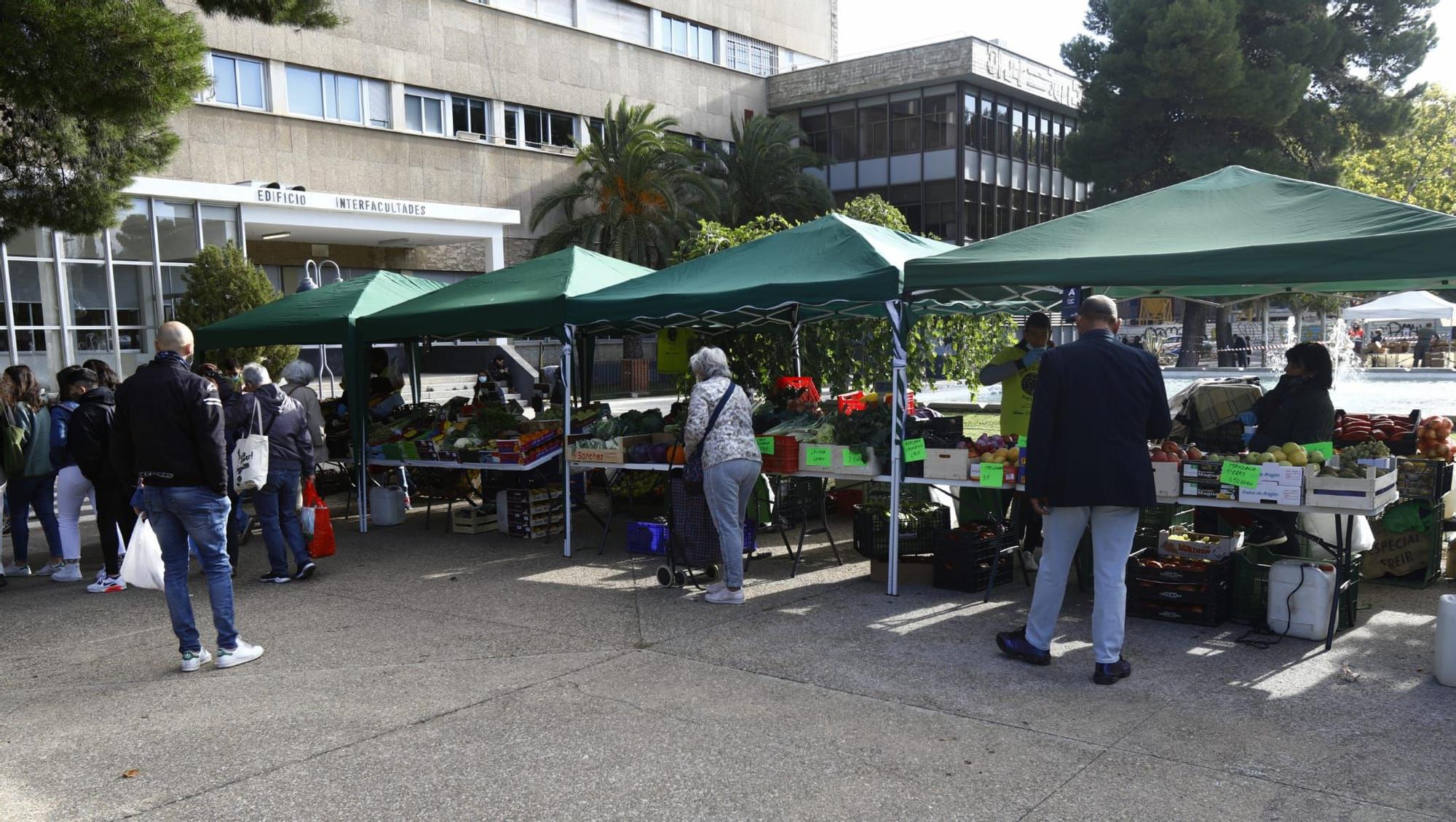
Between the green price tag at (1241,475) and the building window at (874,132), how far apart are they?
3644 centimetres

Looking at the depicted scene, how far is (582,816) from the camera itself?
3850 mm

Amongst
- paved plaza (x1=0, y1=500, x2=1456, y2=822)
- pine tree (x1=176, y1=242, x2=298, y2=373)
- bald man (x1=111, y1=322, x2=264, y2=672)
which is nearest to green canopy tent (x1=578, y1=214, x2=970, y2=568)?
paved plaza (x1=0, y1=500, x2=1456, y2=822)

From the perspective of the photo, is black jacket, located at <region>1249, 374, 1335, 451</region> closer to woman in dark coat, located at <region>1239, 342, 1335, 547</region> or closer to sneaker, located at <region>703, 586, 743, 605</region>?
woman in dark coat, located at <region>1239, 342, 1335, 547</region>

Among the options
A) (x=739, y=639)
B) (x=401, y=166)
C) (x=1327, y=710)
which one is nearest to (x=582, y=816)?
(x=739, y=639)

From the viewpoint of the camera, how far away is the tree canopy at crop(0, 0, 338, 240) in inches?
315

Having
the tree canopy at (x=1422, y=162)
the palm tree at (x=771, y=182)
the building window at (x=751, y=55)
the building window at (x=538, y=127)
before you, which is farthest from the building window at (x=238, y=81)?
the tree canopy at (x=1422, y=162)

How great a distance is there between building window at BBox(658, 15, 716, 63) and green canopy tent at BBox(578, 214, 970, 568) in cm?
3158

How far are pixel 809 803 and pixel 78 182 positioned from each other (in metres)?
10.2

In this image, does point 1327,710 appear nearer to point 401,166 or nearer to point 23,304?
point 23,304

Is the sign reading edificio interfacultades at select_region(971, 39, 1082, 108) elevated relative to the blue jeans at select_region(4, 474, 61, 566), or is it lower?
elevated

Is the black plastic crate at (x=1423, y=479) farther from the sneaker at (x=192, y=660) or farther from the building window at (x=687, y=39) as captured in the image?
the building window at (x=687, y=39)

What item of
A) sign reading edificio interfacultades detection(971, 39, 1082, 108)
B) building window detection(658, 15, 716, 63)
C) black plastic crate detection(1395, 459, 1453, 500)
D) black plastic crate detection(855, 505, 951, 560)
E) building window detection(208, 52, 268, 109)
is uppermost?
building window detection(658, 15, 716, 63)

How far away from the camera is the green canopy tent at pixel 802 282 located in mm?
7047

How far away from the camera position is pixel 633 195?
3167 centimetres
